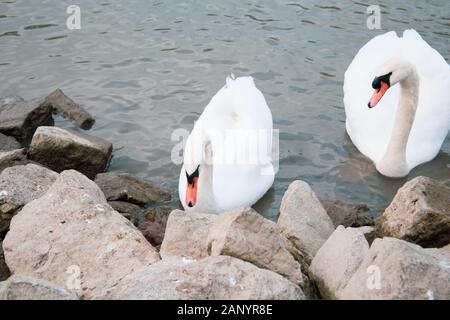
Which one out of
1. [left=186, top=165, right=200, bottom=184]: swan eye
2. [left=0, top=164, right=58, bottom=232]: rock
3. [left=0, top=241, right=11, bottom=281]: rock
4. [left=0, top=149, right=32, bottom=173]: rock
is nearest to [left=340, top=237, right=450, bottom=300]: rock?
[left=186, top=165, right=200, bottom=184]: swan eye

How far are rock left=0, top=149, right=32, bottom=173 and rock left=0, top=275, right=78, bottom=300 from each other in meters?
3.30

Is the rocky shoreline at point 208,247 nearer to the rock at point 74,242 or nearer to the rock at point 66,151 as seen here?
the rock at point 74,242

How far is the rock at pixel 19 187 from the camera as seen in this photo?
602cm

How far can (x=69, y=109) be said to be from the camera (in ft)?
28.9

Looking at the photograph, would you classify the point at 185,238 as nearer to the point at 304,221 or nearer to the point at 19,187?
the point at 304,221

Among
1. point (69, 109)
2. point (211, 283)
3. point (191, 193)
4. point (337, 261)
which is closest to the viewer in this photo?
point (211, 283)

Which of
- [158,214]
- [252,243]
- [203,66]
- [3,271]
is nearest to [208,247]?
[252,243]

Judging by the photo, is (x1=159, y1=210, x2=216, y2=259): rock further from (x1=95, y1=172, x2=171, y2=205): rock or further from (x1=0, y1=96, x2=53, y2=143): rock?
(x1=0, y1=96, x2=53, y2=143): rock

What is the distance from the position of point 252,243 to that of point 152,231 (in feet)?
5.82

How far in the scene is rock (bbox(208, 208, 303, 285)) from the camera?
4594 millimetres

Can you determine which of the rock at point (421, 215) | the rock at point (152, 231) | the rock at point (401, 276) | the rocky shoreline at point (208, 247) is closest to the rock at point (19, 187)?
the rocky shoreline at point (208, 247)
